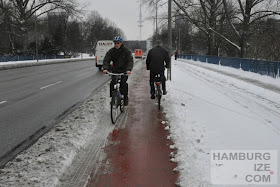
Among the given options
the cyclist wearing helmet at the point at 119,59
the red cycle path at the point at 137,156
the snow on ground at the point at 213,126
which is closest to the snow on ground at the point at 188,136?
the snow on ground at the point at 213,126

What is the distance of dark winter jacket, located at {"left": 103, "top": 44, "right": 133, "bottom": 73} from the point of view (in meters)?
6.48

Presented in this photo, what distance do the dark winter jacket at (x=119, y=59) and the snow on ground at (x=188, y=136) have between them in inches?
52.3

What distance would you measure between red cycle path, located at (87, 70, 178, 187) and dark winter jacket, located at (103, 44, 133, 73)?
4.26 ft

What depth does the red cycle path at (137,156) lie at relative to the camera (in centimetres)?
340

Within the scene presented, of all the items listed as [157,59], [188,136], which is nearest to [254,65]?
[157,59]

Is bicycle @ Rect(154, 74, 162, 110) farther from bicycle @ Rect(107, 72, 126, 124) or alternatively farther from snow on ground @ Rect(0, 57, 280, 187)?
bicycle @ Rect(107, 72, 126, 124)

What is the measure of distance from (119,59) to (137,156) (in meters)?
3.07

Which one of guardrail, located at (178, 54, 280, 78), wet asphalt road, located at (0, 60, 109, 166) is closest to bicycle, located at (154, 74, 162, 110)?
wet asphalt road, located at (0, 60, 109, 166)

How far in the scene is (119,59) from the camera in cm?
654

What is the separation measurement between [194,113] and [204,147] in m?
2.47

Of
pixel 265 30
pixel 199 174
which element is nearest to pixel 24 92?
pixel 199 174

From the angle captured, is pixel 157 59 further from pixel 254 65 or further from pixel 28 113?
pixel 254 65

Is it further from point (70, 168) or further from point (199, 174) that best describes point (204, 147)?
point (70, 168)

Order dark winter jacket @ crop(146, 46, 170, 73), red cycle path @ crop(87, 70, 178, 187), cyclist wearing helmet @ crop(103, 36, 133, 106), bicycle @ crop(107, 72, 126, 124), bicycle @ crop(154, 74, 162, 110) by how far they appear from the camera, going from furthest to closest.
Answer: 1. dark winter jacket @ crop(146, 46, 170, 73)
2. bicycle @ crop(154, 74, 162, 110)
3. cyclist wearing helmet @ crop(103, 36, 133, 106)
4. bicycle @ crop(107, 72, 126, 124)
5. red cycle path @ crop(87, 70, 178, 187)
